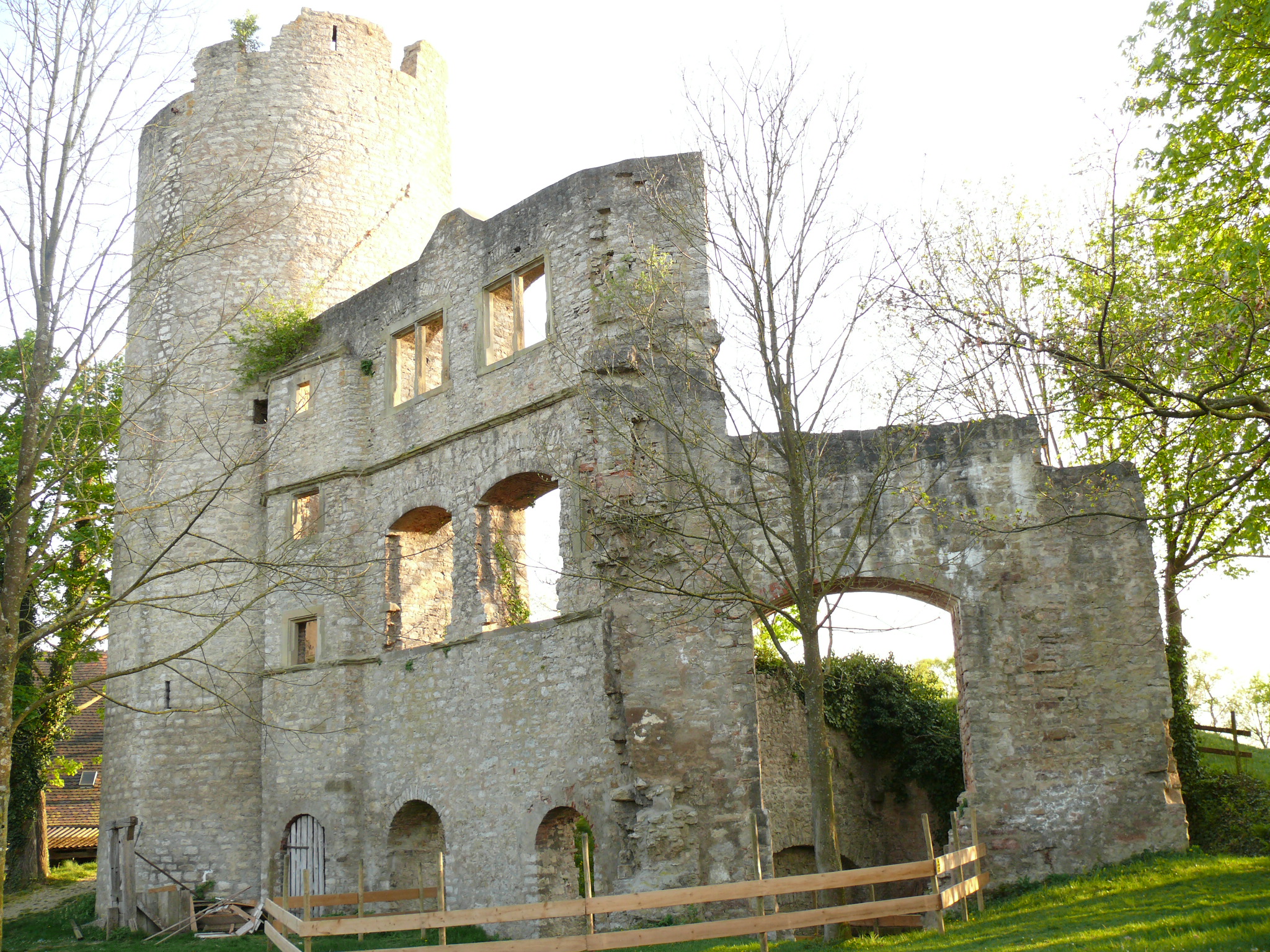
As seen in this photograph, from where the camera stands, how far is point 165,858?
16656mm

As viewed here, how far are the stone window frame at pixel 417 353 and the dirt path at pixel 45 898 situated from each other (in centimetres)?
1090

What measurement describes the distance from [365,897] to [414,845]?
4.13 feet

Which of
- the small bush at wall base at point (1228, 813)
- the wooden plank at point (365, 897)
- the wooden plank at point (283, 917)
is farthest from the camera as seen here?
the wooden plank at point (365, 897)

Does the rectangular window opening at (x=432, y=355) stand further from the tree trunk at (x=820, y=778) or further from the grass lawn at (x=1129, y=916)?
the tree trunk at (x=820, y=778)

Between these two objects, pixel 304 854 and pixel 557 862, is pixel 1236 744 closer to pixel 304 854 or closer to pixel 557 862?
pixel 557 862

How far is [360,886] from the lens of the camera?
14.1 meters

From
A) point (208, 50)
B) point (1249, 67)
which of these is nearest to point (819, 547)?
point (1249, 67)

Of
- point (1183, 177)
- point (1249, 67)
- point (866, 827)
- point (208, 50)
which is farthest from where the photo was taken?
point (208, 50)

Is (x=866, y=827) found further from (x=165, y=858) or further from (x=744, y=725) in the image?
(x=165, y=858)

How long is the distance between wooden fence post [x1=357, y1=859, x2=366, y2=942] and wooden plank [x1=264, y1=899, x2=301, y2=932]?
7.50ft

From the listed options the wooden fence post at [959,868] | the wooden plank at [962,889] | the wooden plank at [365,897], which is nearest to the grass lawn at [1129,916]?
the wooden fence post at [959,868]

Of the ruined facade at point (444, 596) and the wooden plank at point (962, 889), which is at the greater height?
the ruined facade at point (444, 596)

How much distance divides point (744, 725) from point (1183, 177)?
25.3 ft

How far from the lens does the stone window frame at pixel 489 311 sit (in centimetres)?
1428
